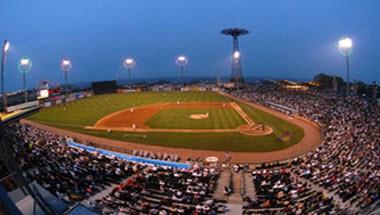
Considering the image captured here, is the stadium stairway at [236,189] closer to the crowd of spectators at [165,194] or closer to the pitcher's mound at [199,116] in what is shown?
the crowd of spectators at [165,194]

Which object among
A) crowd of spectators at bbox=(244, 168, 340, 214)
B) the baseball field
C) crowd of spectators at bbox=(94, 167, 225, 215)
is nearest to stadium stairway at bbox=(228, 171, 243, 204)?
crowd of spectators at bbox=(244, 168, 340, 214)

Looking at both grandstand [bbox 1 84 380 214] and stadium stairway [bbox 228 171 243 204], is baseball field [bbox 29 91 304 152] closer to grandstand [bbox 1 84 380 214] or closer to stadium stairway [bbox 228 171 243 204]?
grandstand [bbox 1 84 380 214]

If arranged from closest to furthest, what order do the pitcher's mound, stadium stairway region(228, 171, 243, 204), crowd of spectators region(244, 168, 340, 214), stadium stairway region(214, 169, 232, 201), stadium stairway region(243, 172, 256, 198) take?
crowd of spectators region(244, 168, 340, 214)
stadium stairway region(228, 171, 243, 204)
stadium stairway region(214, 169, 232, 201)
stadium stairway region(243, 172, 256, 198)
the pitcher's mound

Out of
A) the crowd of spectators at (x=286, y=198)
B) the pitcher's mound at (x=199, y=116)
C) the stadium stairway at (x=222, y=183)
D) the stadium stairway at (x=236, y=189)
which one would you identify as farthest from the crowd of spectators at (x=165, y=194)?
the pitcher's mound at (x=199, y=116)

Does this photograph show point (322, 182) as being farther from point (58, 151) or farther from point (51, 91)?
point (51, 91)

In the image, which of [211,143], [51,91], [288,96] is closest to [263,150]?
[211,143]

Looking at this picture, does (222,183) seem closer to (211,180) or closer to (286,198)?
(211,180)

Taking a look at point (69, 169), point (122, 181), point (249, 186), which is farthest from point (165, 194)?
point (69, 169)
